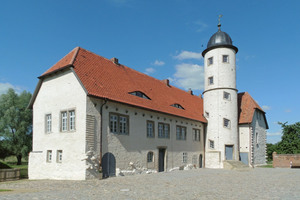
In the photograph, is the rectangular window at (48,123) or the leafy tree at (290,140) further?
the leafy tree at (290,140)

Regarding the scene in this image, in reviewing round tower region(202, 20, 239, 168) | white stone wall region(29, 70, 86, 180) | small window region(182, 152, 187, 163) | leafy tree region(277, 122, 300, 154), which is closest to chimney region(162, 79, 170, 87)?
round tower region(202, 20, 239, 168)

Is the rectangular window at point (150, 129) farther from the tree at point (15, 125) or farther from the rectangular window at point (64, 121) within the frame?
the tree at point (15, 125)

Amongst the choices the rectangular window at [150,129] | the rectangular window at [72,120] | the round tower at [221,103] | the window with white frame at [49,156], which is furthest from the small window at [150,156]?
the round tower at [221,103]

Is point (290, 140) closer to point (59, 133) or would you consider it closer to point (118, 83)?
point (118, 83)

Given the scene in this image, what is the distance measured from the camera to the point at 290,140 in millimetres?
35562

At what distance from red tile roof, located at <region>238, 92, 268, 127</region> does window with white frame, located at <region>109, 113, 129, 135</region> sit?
15.3 metres

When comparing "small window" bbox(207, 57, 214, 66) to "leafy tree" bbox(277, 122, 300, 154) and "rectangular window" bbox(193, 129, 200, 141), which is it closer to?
"rectangular window" bbox(193, 129, 200, 141)

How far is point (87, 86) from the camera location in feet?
56.7

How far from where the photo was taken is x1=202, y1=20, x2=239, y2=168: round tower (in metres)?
28.0

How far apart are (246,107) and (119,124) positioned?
1770cm

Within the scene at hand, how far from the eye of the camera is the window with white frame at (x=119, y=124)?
729 inches

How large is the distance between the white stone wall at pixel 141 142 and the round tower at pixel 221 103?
113 inches

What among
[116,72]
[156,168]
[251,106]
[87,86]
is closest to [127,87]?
[116,72]

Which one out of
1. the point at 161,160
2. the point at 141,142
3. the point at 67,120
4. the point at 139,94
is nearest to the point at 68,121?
the point at 67,120
